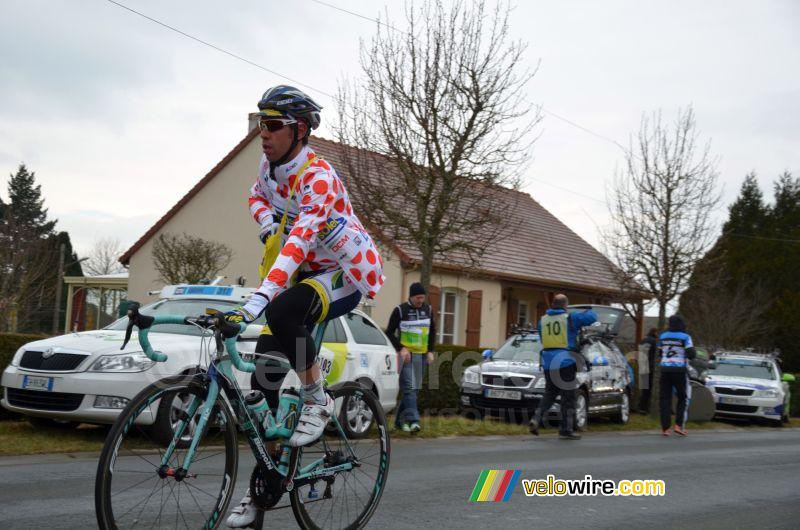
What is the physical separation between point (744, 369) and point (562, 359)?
11.6 m

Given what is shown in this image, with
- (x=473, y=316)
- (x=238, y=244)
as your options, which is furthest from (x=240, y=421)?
(x=238, y=244)

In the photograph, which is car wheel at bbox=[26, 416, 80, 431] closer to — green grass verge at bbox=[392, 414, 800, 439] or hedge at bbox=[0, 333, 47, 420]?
hedge at bbox=[0, 333, 47, 420]

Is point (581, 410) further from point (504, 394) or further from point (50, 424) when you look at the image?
point (50, 424)

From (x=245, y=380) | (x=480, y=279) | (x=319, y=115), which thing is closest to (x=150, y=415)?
(x=245, y=380)

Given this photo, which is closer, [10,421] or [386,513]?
[386,513]

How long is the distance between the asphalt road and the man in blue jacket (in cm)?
116

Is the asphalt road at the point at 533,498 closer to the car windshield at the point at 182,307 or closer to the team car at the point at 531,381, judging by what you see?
the car windshield at the point at 182,307

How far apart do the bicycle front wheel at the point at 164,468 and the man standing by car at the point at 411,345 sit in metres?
8.52

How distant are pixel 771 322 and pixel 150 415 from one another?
49.1 meters

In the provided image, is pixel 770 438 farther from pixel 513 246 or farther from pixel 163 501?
pixel 513 246

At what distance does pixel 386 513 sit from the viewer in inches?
248

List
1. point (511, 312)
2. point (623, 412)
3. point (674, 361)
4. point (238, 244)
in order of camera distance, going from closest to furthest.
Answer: point (674, 361)
point (623, 412)
point (238, 244)
point (511, 312)

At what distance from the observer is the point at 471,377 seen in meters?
16.2

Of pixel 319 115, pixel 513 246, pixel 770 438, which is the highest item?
pixel 513 246
